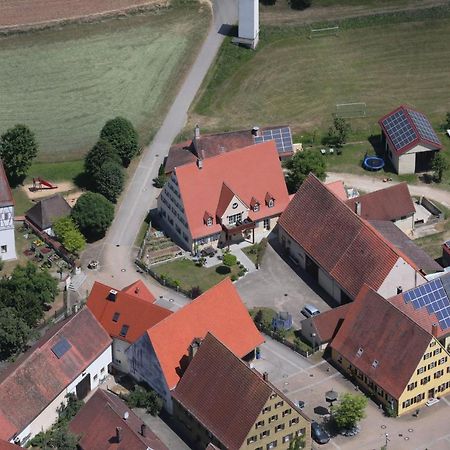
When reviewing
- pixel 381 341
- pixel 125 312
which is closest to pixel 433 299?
pixel 381 341

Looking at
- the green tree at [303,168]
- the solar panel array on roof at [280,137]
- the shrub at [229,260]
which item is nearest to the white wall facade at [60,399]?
the shrub at [229,260]

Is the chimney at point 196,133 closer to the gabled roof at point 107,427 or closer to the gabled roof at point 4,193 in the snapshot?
the gabled roof at point 4,193

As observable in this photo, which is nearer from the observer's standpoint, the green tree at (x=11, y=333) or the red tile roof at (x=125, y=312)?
the red tile roof at (x=125, y=312)

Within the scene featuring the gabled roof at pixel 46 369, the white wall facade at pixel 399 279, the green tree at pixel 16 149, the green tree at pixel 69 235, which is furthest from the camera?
the green tree at pixel 16 149

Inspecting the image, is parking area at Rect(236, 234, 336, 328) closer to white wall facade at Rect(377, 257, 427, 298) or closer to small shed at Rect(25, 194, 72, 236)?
white wall facade at Rect(377, 257, 427, 298)

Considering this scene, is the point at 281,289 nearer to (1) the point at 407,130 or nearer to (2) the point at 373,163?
(2) the point at 373,163

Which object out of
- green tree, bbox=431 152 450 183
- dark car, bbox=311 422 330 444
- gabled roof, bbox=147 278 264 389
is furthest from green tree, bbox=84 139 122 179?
dark car, bbox=311 422 330 444
